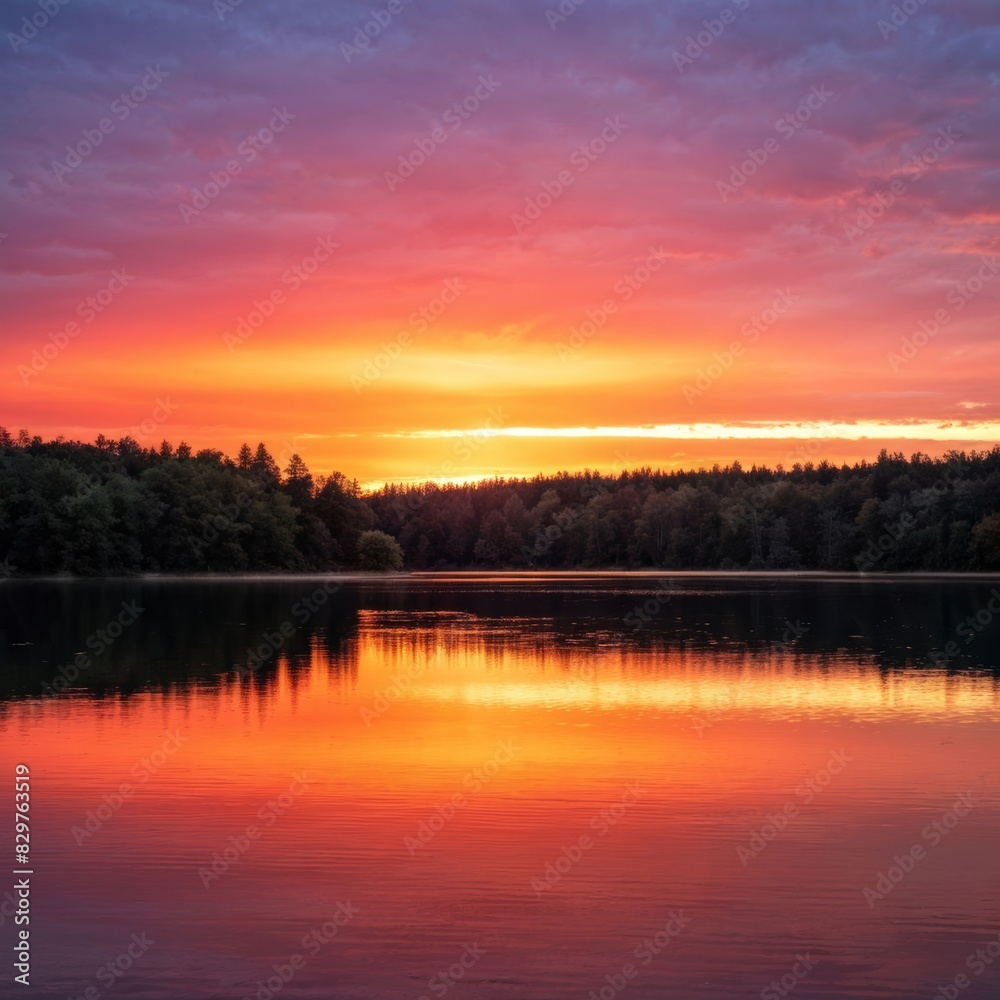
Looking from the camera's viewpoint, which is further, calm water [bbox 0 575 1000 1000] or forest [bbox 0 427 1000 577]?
forest [bbox 0 427 1000 577]

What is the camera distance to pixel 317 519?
151 metres

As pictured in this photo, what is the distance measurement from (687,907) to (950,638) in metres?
35.3

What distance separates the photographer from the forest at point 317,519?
12175 centimetres

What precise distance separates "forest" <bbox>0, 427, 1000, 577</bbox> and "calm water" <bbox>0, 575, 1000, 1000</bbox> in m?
93.1

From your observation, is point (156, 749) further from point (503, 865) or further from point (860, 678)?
point (860, 678)

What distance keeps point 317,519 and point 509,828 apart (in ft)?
453

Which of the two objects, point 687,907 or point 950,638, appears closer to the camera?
point 687,907

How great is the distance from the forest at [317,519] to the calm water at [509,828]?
3664 inches

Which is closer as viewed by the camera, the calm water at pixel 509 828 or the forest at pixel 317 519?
the calm water at pixel 509 828

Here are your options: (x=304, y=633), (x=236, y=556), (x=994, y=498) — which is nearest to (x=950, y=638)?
(x=304, y=633)

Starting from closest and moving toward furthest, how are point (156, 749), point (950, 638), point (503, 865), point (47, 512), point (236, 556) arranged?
point (503, 865)
point (156, 749)
point (950, 638)
point (47, 512)
point (236, 556)

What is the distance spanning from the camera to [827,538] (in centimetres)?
15825

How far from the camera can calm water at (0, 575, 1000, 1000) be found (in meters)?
10.5

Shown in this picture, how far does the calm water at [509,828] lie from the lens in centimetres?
1054
